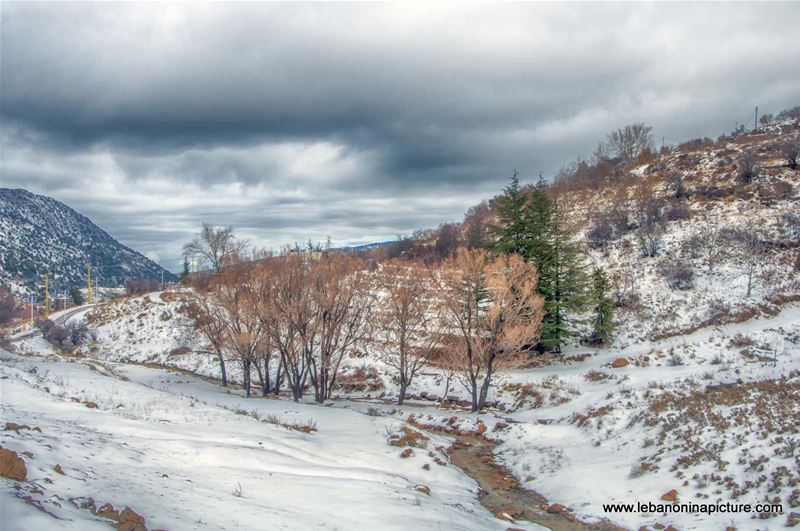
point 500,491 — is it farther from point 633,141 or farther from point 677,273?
point 633,141

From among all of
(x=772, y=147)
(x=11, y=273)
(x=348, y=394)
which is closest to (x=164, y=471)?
(x=348, y=394)

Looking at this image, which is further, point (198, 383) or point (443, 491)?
point (198, 383)

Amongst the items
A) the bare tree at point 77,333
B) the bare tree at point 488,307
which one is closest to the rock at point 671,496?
the bare tree at point 488,307

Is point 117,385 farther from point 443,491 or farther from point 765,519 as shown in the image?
point 765,519

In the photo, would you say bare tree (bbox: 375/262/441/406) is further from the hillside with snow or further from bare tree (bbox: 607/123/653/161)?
bare tree (bbox: 607/123/653/161)

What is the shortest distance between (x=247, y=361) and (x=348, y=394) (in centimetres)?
725

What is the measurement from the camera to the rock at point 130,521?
17.8 ft

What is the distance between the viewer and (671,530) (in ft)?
29.2

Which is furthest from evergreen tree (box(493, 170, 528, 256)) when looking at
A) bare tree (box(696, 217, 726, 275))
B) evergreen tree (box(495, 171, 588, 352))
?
bare tree (box(696, 217, 726, 275))

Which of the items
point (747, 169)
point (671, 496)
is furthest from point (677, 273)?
point (671, 496)

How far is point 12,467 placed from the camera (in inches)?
234

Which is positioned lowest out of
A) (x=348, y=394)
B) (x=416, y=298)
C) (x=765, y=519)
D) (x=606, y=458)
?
(x=348, y=394)

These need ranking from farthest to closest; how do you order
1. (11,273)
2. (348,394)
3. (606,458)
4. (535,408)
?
(11,273)
(348,394)
(535,408)
(606,458)

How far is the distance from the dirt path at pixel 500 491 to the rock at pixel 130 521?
25.8 feet
